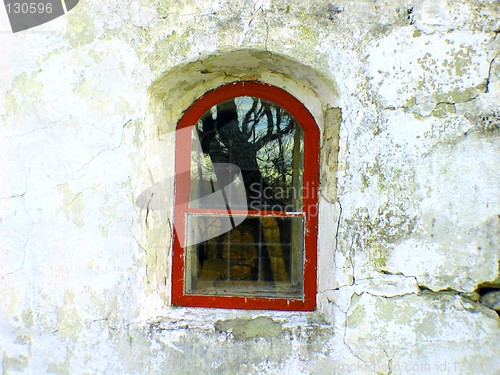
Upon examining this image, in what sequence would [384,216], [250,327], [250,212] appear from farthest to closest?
[250,212], [250,327], [384,216]

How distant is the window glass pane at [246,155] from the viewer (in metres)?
2.24

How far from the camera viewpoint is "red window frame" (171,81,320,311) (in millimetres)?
2135

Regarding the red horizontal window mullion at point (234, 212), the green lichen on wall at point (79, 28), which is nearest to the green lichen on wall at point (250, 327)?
the red horizontal window mullion at point (234, 212)

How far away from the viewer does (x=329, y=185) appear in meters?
2.00

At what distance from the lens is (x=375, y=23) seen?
73.4 inches

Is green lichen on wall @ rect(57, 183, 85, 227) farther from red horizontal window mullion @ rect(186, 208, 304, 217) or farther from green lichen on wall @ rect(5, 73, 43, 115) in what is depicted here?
red horizontal window mullion @ rect(186, 208, 304, 217)

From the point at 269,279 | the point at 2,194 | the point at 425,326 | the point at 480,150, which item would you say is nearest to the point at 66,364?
the point at 2,194

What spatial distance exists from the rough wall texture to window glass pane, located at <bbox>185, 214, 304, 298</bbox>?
0.88 ft

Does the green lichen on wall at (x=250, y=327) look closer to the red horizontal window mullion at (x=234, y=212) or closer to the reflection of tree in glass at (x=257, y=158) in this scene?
the reflection of tree in glass at (x=257, y=158)

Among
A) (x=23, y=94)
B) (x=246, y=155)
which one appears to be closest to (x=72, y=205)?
(x=23, y=94)

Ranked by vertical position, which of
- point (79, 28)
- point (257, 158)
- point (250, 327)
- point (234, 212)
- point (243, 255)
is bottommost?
point (250, 327)

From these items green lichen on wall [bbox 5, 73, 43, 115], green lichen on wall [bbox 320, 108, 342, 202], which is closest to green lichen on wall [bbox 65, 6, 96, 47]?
green lichen on wall [bbox 5, 73, 43, 115]

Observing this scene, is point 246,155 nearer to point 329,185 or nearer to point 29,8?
point 329,185

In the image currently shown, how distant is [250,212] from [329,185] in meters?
0.45
